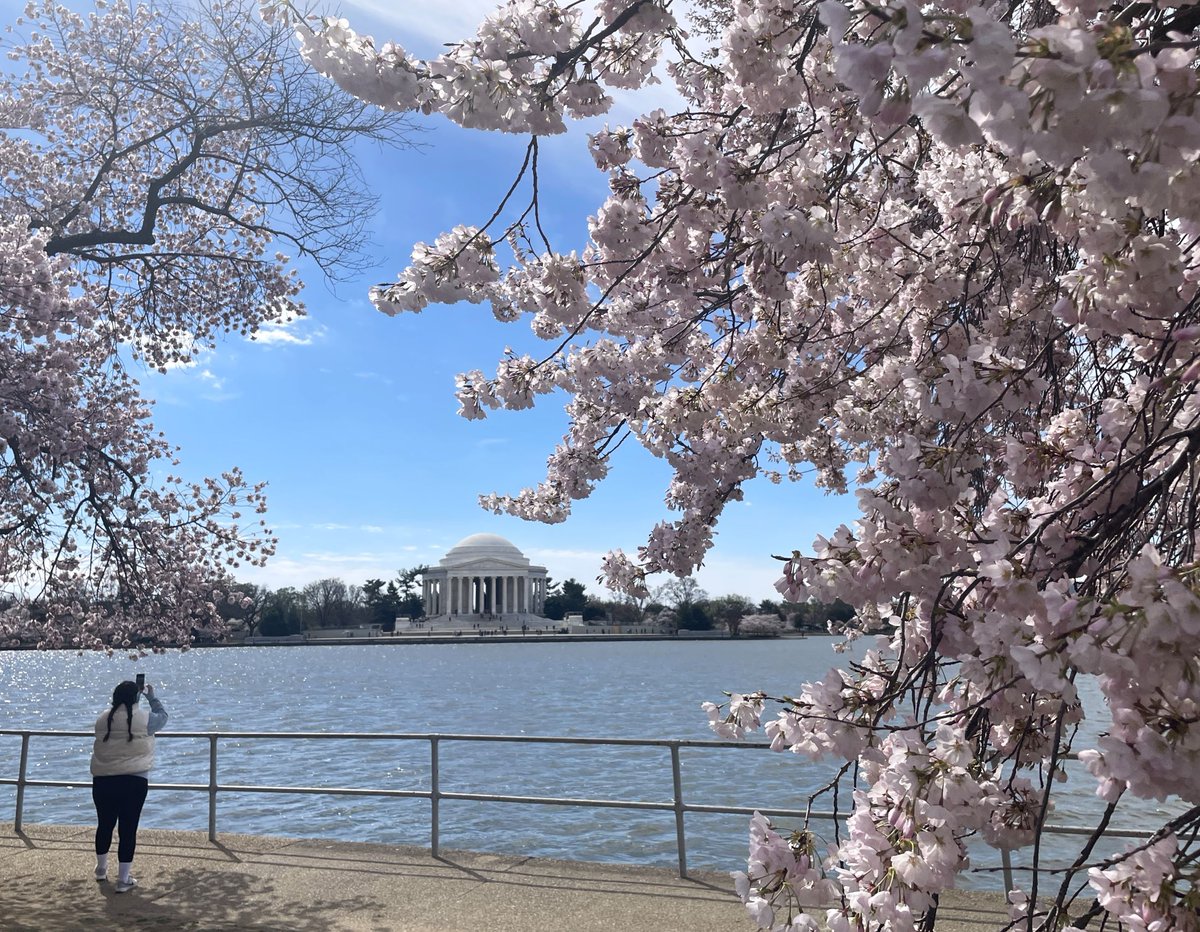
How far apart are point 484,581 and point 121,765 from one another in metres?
107

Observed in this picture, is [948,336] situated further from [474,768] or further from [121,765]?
[474,768]

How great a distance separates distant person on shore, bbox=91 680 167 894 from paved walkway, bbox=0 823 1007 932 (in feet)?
1.27

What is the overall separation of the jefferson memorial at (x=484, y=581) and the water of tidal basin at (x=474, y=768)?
58.5 meters

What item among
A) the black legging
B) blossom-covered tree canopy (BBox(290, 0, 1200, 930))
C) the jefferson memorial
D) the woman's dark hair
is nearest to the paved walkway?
the black legging

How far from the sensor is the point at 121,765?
23.1 feet

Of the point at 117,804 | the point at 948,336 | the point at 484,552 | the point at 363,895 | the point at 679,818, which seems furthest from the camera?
the point at 484,552

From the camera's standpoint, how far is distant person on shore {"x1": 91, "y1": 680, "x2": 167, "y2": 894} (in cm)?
698

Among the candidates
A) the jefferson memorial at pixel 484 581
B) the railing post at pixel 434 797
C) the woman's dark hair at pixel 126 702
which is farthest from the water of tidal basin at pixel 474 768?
the jefferson memorial at pixel 484 581

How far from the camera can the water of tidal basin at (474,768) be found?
12695mm

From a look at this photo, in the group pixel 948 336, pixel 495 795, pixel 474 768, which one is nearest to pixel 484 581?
pixel 474 768

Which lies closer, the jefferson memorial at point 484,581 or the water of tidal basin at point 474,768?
the water of tidal basin at point 474,768

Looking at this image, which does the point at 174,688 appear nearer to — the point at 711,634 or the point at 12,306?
the point at 12,306

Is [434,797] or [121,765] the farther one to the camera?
[434,797]

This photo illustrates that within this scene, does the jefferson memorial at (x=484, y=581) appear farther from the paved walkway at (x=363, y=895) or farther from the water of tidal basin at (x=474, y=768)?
the paved walkway at (x=363, y=895)
